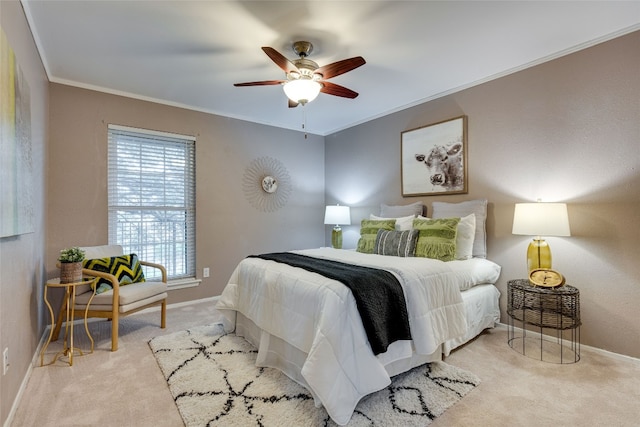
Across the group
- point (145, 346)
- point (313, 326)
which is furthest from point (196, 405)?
point (145, 346)

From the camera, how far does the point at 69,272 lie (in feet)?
8.29

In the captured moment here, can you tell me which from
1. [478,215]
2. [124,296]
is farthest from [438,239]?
[124,296]

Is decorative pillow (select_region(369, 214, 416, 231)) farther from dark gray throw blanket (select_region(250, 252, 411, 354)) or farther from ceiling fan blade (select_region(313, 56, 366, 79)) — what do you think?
ceiling fan blade (select_region(313, 56, 366, 79))

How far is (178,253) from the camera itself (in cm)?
404

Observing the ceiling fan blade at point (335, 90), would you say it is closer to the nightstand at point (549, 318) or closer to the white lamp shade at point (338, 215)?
the white lamp shade at point (338, 215)

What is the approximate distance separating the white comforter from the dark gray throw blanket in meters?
0.05

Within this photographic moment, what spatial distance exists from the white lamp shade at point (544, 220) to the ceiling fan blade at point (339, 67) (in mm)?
1846

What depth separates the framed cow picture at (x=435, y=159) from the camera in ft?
11.5

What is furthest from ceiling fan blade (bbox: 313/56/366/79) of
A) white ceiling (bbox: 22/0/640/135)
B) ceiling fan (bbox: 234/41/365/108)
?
white ceiling (bbox: 22/0/640/135)

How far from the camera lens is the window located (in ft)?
11.9

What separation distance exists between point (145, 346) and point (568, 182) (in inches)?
157

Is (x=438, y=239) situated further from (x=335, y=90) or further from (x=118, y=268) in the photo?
(x=118, y=268)

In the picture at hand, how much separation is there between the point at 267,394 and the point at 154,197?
2.88 metres

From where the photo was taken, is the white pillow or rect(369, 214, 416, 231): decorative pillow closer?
the white pillow
